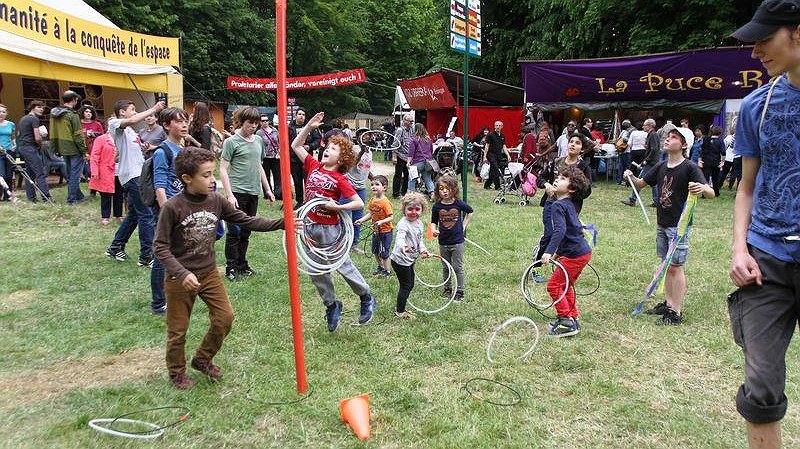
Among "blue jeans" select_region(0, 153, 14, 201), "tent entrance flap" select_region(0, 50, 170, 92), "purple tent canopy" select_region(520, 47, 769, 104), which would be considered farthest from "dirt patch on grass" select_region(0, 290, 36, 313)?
"purple tent canopy" select_region(520, 47, 769, 104)

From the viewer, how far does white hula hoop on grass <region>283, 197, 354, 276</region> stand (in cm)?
464

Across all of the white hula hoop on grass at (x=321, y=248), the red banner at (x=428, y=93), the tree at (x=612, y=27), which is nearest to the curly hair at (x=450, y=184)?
the white hula hoop on grass at (x=321, y=248)

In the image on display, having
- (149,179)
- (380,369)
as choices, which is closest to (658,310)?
(380,369)

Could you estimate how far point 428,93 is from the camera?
23688 millimetres

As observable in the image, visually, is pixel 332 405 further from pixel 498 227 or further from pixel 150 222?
pixel 498 227

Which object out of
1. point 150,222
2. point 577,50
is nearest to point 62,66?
point 150,222

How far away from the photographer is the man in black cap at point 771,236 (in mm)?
2314

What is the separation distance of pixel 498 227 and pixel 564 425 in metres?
6.50

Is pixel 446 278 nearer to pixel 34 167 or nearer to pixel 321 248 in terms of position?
pixel 321 248

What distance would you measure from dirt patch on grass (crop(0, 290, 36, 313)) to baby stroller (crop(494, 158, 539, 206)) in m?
9.17

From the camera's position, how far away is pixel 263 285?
6422mm

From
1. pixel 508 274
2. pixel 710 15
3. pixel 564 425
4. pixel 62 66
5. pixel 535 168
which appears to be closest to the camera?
pixel 564 425

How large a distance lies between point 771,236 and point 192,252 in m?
3.36

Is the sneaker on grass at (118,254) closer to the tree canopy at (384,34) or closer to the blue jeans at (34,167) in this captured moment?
the blue jeans at (34,167)
